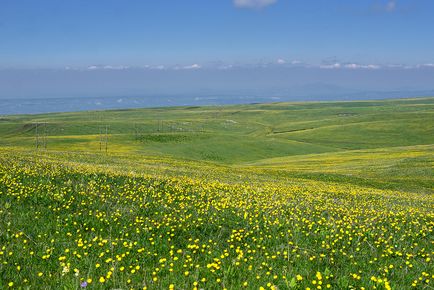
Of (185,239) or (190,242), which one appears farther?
(185,239)

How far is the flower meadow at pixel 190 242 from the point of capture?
7656 millimetres

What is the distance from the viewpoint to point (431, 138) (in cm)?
16388

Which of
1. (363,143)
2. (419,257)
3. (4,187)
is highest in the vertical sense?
(4,187)

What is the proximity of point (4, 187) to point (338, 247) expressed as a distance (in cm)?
1072

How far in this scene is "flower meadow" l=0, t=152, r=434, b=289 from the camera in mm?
7656

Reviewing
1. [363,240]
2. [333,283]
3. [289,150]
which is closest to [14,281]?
[333,283]

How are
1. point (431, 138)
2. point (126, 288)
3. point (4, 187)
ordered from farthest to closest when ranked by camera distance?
point (431, 138) → point (4, 187) → point (126, 288)

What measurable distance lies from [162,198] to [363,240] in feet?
22.8

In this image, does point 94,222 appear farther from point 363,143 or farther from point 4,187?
point 363,143

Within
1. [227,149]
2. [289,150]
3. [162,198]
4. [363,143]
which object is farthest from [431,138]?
[162,198]

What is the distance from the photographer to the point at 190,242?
10.1 m

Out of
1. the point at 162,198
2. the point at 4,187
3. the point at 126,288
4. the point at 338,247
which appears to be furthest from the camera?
the point at 162,198

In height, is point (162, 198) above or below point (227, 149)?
above

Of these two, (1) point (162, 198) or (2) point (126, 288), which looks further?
(1) point (162, 198)
